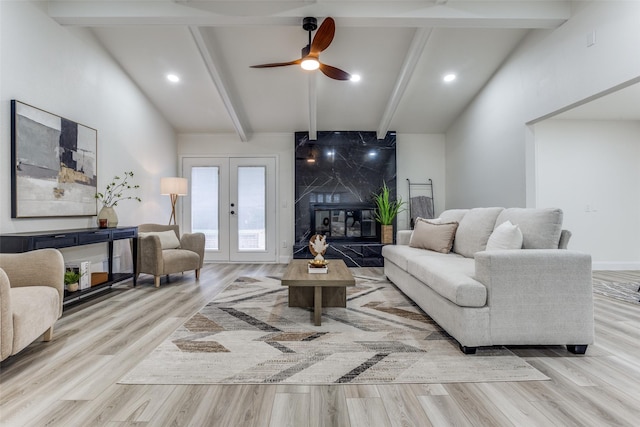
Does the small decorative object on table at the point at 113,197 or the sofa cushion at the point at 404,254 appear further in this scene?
the small decorative object on table at the point at 113,197

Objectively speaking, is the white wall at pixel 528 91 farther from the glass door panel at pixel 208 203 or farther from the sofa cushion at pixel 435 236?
the glass door panel at pixel 208 203

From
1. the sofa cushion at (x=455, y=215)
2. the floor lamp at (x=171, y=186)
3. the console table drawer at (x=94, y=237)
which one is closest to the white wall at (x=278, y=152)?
the floor lamp at (x=171, y=186)

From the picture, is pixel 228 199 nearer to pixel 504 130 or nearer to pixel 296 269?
pixel 296 269

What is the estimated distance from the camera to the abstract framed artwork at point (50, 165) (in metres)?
2.81

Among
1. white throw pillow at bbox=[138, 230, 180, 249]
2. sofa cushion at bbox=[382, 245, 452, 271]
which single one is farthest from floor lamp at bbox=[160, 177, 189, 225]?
sofa cushion at bbox=[382, 245, 452, 271]

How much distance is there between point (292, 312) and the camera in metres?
2.89

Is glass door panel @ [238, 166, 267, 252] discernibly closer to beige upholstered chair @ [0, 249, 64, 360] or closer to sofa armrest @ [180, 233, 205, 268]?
sofa armrest @ [180, 233, 205, 268]

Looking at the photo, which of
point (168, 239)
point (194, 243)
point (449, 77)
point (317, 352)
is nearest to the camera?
point (317, 352)

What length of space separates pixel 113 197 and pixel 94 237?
1.12 metres

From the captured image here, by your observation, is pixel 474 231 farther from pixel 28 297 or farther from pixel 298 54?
pixel 28 297

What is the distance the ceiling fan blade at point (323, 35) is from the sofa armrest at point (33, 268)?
271cm

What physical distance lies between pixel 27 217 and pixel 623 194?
7.52 meters

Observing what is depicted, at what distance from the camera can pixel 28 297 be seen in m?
2.01

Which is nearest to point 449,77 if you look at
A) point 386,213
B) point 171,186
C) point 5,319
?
point 386,213
